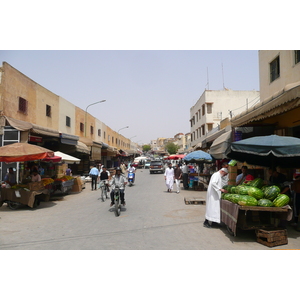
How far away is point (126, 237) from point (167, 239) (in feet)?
3.28

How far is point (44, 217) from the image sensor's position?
30.1 feet

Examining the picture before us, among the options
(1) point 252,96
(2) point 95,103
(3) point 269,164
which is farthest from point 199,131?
(3) point 269,164

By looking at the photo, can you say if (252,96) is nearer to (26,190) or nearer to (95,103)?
(95,103)

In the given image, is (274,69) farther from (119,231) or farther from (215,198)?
(119,231)

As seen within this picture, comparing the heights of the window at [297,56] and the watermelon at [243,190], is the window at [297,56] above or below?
above

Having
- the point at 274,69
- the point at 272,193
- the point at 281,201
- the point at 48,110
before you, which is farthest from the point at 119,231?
the point at 48,110

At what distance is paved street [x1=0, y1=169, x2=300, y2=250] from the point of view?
578 centimetres

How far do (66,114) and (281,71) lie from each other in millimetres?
18876

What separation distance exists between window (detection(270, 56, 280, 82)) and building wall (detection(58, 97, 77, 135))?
56.7 feet

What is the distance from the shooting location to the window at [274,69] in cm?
1317

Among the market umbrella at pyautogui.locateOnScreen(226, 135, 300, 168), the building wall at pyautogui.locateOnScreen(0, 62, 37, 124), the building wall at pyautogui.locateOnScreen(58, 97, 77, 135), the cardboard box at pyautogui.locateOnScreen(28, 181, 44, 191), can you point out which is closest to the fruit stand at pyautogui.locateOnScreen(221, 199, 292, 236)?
the market umbrella at pyautogui.locateOnScreen(226, 135, 300, 168)

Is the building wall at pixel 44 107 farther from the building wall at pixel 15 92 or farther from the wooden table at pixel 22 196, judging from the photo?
the wooden table at pixel 22 196

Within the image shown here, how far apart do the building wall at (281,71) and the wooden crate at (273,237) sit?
6654 millimetres

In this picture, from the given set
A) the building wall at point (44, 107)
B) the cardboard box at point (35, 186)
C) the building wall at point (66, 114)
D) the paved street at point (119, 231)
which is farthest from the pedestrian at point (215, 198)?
the building wall at point (66, 114)
